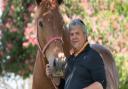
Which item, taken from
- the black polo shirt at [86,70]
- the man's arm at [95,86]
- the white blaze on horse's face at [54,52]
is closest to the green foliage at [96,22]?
the white blaze on horse's face at [54,52]

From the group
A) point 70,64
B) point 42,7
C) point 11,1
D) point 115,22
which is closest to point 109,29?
point 115,22

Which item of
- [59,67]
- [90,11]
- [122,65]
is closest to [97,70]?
[59,67]

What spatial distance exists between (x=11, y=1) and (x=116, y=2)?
2568 millimetres

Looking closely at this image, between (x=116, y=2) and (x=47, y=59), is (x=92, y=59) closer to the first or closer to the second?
(x=47, y=59)

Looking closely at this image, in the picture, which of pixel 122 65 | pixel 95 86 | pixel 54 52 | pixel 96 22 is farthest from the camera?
pixel 96 22

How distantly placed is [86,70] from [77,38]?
301 mm

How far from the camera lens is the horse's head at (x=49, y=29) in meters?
5.72

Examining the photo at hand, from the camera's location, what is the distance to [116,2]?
1052 cm

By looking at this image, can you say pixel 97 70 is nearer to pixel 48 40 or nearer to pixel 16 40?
pixel 48 40

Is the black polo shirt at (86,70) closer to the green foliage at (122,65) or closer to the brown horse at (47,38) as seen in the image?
the brown horse at (47,38)

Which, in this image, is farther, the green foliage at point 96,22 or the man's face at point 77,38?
the green foliage at point 96,22

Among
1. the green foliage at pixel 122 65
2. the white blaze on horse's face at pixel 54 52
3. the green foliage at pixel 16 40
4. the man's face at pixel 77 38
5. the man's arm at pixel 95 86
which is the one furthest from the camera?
the green foliage at pixel 16 40

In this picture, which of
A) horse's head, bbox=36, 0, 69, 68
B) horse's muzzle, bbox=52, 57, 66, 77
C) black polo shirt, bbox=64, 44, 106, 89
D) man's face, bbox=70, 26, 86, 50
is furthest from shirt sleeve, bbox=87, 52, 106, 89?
horse's head, bbox=36, 0, 69, 68

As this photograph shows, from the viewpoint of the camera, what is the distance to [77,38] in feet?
14.8
